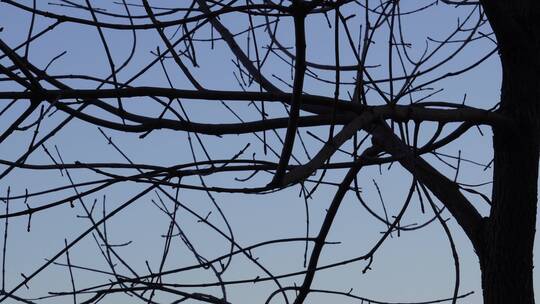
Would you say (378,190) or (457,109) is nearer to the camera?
(457,109)

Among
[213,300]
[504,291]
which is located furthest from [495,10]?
[213,300]

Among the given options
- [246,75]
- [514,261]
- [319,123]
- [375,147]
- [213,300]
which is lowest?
[213,300]

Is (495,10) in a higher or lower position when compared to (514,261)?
higher

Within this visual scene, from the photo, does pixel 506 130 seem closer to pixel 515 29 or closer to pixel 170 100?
pixel 515 29

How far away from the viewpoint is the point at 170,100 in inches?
80.2

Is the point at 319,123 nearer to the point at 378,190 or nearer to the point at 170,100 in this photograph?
the point at 170,100

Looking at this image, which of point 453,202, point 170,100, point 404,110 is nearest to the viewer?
point 170,100

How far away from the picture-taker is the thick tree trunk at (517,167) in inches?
101

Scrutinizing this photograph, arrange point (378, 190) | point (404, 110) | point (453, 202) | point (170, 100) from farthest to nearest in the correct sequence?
point (378, 190) < point (453, 202) < point (404, 110) < point (170, 100)

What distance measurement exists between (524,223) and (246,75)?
1.14 metres

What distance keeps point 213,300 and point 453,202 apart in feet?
2.89

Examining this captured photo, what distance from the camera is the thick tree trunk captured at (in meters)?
2.55

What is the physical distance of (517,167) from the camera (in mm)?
2555

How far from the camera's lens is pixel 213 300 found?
2.40 metres
